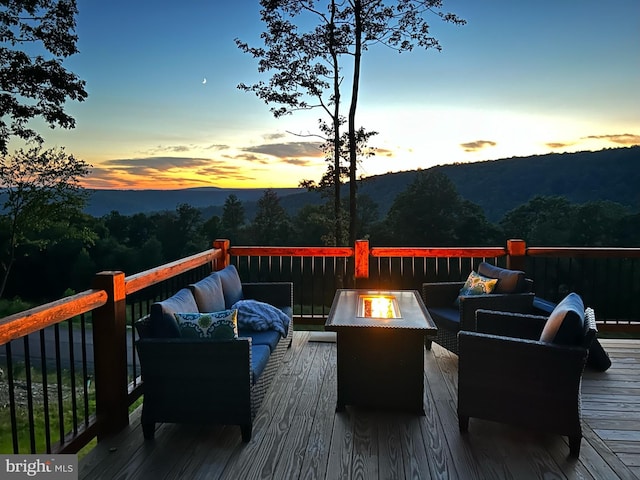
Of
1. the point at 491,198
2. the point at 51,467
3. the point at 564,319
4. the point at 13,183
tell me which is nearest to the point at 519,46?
the point at 564,319

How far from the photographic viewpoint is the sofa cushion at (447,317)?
156 inches

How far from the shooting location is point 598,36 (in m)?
6.72

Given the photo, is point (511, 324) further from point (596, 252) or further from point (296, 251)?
point (296, 251)

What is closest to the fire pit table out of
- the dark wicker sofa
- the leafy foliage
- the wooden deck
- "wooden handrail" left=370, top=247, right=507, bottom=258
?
the wooden deck

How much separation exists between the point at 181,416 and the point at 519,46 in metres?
7.08

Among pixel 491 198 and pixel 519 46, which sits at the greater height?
pixel 519 46

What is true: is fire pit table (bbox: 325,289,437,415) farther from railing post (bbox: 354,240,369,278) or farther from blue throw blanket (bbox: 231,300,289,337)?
railing post (bbox: 354,240,369,278)

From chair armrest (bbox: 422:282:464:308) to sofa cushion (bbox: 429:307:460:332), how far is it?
76mm

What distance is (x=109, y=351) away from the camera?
2725mm

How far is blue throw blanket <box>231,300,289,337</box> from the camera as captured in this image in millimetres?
3598

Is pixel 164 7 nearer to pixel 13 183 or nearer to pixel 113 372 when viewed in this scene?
pixel 113 372

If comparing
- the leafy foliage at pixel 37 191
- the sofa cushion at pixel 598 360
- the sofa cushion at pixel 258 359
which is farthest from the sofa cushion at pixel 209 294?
the leafy foliage at pixel 37 191

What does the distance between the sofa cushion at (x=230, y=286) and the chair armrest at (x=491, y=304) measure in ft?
6.48

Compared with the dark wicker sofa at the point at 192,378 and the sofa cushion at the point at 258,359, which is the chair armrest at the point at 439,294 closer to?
the sofa cushion at the point at 258,359
